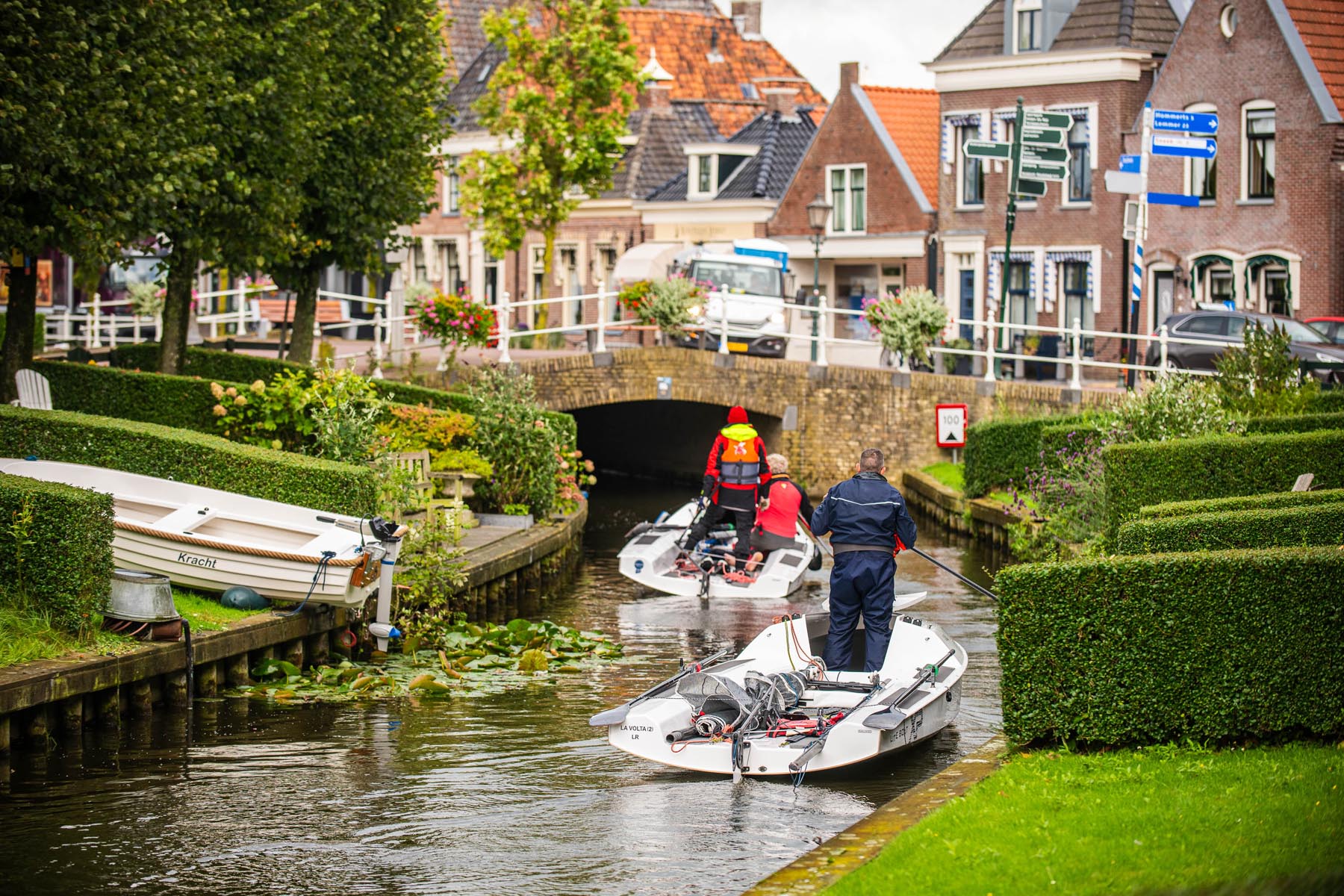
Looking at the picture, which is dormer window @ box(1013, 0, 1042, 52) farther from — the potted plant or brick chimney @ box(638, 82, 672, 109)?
brick chimney @ box(638, 82, 672, 109)

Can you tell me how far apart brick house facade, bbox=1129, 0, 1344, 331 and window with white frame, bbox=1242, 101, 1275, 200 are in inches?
0.8

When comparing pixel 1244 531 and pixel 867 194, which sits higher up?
pixel 867 194

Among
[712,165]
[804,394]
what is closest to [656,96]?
[712,165]

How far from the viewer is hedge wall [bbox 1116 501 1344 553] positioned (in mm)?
11570

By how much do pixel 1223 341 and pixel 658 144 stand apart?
870 inches

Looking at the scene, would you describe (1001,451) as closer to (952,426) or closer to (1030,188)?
(952,426)

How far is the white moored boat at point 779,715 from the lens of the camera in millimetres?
10781

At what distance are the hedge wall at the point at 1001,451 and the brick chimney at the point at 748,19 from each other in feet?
96.2

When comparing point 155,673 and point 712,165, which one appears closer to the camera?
point 155,673

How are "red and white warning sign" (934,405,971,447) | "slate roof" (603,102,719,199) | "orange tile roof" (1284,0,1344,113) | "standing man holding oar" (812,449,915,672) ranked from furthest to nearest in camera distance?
"slate roof" (603,102,719,199), "orange tile roof" (1284,0,1344,113), "red and white warning sign" (934,405,971,447), "standing man holding oar" (812,449,915,672)

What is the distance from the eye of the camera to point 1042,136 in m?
29.4

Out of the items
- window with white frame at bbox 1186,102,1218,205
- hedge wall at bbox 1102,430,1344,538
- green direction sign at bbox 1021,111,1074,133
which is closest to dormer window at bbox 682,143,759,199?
window with white frame at bbox 1186,102,1218,205

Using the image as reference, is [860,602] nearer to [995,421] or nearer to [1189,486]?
[1189,486]

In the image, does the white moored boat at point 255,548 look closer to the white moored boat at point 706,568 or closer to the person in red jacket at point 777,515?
the white moored boat at point 706,568
